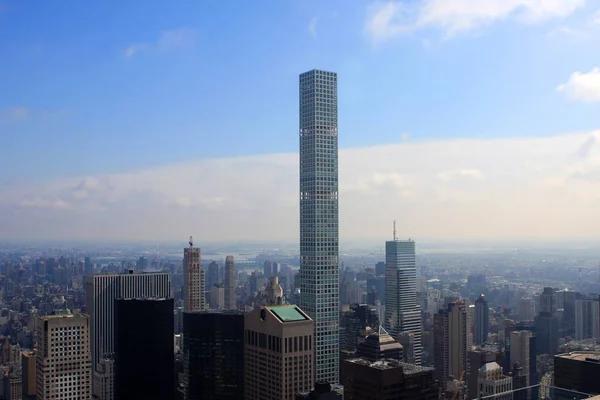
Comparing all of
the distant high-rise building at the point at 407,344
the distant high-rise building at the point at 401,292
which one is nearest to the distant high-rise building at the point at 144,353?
the distant high-rise building at the point at 407,344

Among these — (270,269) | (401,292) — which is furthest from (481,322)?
(270,269)

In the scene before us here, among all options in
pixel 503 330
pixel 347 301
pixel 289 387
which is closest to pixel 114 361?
pixel 289 387

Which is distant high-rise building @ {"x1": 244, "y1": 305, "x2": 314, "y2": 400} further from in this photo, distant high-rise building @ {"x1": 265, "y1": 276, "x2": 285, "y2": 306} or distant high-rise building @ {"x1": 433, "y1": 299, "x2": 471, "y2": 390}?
distant high-rise building @ {"x1": 433, "y1": 299, "x2": 471, "y2": 390}

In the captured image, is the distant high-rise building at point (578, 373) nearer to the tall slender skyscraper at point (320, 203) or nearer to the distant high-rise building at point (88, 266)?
the tall slender skyscraper at point (320, 203)

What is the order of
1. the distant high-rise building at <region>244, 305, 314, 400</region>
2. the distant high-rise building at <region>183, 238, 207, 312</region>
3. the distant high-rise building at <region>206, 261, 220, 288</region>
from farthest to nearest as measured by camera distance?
the distant high-rise building at <region>183, 238, 207, 312</region>, the distant high-rise building at <region>206, 261, 220, 288</region>, the distant high-rise building at <region>244, 305, 314, 400</region>

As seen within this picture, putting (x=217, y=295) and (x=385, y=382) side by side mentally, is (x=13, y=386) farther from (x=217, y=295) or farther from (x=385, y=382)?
(x=385, y=382)

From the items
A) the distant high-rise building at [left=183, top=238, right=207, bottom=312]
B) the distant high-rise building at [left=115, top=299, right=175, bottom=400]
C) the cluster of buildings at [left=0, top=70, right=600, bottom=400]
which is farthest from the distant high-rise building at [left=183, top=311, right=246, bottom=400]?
the distant high-rise building at [left=183, top=238, right=207, bottom=312]
